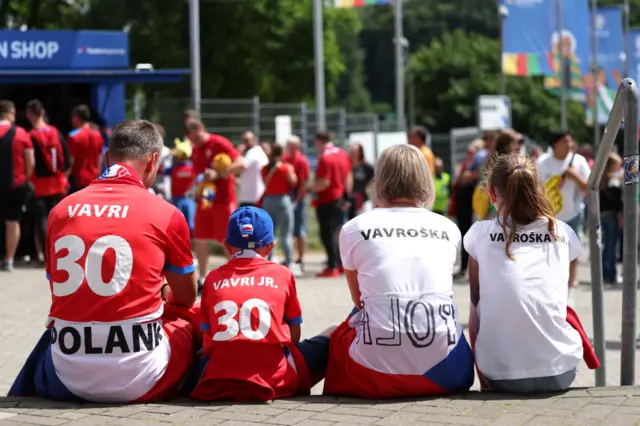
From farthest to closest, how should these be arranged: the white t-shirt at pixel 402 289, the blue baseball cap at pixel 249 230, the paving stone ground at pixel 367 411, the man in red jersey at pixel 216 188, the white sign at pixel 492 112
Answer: the white sign at pixel 492 112, the man in red jersey at pixel 216 188, the blue baseball cap at pixel 249 230, the white t-shirt at pixel 402 289, the paving stone ground at pixel 367 411

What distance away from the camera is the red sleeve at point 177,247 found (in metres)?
5.65

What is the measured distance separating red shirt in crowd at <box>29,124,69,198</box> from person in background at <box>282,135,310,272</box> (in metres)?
3.17

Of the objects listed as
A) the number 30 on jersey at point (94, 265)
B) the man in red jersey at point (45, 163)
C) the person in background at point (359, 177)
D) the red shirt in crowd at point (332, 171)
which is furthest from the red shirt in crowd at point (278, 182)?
the number 30 on jersey at point (94, 265)

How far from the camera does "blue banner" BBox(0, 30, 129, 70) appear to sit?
1644 cm

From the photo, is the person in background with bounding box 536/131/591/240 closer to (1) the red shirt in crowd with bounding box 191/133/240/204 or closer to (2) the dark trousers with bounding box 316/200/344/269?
(1) the red shirt in crowd with bounding box 191/133/240/204

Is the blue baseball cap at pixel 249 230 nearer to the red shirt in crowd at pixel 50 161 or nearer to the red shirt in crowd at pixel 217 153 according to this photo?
the red shirt in crowd at pixel 217 153

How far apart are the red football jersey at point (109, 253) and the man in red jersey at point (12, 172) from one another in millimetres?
8926

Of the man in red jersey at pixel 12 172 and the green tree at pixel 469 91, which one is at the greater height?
the green tree at pixel 469 91

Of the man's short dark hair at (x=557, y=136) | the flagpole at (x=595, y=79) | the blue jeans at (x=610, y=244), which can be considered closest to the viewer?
the man's short dark hair at (x=557, y=136)

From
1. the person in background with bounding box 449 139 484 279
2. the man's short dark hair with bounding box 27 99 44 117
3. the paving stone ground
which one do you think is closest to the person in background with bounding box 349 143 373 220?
the person in background with bounding box 449 139 484 279

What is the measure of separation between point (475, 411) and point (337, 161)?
10472mm

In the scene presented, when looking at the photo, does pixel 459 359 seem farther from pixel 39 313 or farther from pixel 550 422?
pixel 39 313

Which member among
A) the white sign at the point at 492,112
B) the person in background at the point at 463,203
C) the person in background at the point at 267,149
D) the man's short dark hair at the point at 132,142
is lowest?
the person in background at the point at 463,203

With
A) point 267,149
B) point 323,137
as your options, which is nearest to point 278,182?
point 323,137
